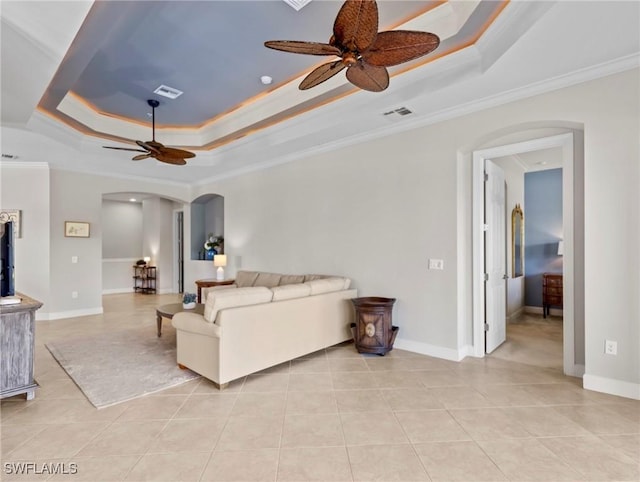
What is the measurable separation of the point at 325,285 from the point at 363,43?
9.30 feet

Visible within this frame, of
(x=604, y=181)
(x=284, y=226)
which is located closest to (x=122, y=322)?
(x=284, y=226)

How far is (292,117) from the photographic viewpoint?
446 centimetres

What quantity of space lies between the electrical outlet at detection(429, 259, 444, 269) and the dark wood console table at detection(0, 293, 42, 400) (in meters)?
3.87

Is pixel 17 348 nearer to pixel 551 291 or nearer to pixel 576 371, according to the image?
pixel 576 371

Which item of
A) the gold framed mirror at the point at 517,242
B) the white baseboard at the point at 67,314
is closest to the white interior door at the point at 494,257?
the gold framed mirror at the point at 517,242

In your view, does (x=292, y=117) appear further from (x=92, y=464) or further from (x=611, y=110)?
(x=92, y=464)

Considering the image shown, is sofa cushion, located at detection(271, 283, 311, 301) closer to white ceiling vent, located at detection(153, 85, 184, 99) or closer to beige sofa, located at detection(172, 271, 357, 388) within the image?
beige sofa, located at detection(172, 271, 357, 388)

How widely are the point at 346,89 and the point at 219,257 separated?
4.34m

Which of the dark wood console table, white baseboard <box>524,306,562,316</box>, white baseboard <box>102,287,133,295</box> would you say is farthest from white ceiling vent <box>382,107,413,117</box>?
white baseboard <box>102,287,133,295</box>

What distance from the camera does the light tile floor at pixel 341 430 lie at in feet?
6.50

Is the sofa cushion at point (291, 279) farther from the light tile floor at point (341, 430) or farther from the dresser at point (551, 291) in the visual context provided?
the dresser at point (551, 291)

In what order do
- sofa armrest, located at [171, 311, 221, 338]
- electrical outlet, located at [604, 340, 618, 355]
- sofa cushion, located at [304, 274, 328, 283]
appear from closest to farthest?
electrical outlet, located at [604, 340, 618, 355], sofa armrest, located at [171, 311, 221, 338], sofa cushion, located at [304, 274, 328, 283]

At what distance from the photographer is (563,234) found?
3.34 metres

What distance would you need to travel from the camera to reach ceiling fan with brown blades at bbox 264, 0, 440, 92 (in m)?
1.80
